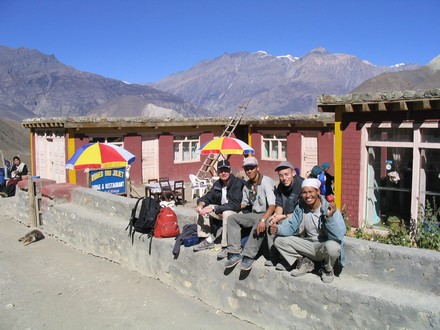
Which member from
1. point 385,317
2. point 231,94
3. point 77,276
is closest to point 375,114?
point 385,317

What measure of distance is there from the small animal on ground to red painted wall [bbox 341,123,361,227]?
6.65m

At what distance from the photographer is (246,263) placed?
199 inches

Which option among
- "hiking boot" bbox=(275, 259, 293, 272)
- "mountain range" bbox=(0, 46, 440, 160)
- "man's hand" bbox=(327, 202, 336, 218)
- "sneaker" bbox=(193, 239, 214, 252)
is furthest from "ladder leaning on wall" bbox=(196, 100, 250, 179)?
"mountain range" bbox=(0, 46, 440, 160)

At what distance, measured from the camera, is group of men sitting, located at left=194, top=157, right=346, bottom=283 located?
450 cm

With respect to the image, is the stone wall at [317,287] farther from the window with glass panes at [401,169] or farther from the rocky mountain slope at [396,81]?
the rocky mountain slope at [396,81]

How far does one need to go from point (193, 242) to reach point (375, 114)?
4.49 m

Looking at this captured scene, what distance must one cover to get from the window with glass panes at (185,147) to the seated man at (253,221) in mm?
13125

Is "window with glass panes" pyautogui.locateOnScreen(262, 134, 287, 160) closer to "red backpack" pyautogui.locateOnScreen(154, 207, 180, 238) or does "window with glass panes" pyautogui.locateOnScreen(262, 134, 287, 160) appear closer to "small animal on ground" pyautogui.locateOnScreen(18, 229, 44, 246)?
"small animal on ground" pyautogui.locateOnScreen(18, 229, 44, 246)

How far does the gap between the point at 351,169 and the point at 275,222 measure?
4301 mm

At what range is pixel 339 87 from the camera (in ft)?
563

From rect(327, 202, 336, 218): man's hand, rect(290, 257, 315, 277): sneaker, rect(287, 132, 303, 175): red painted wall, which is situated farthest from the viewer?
rect(287, 132, 303, 175): red painted wall

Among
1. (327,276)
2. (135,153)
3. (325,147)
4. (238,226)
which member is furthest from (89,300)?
(325,147)

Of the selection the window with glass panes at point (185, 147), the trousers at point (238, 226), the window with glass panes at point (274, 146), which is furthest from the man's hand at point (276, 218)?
the window with glass panes at point (274, 146)

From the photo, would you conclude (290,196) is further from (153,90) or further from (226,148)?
(153,90)
